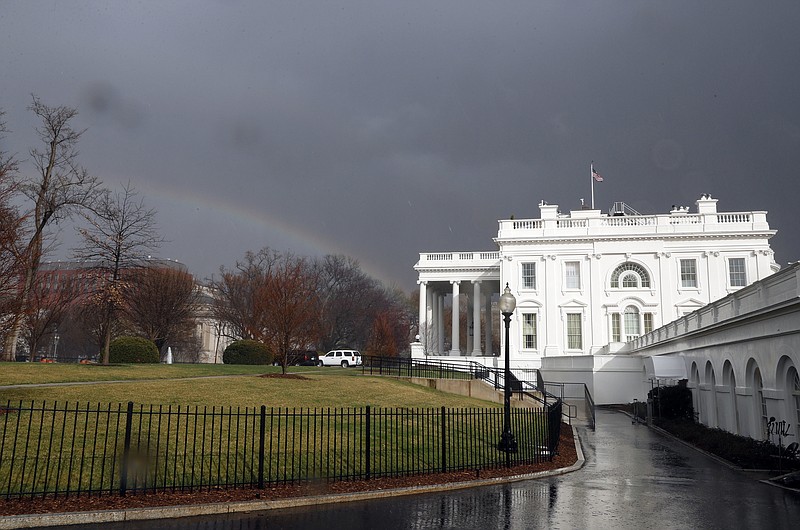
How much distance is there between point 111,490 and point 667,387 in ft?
82.4

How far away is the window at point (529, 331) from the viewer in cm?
5834

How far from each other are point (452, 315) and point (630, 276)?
20446 mm

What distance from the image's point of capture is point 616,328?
A: 5694 centimetres

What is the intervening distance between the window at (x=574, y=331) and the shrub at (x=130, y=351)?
3618 centimetres

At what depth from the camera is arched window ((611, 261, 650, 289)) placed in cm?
5731

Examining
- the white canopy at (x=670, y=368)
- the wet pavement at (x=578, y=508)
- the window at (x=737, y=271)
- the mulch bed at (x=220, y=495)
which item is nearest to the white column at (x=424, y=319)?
the window at (x=737, y=271)

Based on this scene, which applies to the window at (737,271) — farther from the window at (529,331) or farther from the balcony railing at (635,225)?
the window at (529,331)

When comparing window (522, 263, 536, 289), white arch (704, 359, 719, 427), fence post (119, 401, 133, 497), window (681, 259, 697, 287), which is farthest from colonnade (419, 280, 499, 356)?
fence post (119, 401, 133, 497)

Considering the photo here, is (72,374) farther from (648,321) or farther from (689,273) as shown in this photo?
(689,273)

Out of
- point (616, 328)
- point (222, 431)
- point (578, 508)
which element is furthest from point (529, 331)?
point (578, 508)

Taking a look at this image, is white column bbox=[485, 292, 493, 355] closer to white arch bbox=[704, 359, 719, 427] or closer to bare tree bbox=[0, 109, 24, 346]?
white arch bbox=[704, 359, 719, 427]

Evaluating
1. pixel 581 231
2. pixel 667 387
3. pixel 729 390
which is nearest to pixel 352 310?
pixel 581 231

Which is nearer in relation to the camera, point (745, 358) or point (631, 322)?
point (745, 358)

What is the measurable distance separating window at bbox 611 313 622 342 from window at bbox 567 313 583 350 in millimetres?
2717
